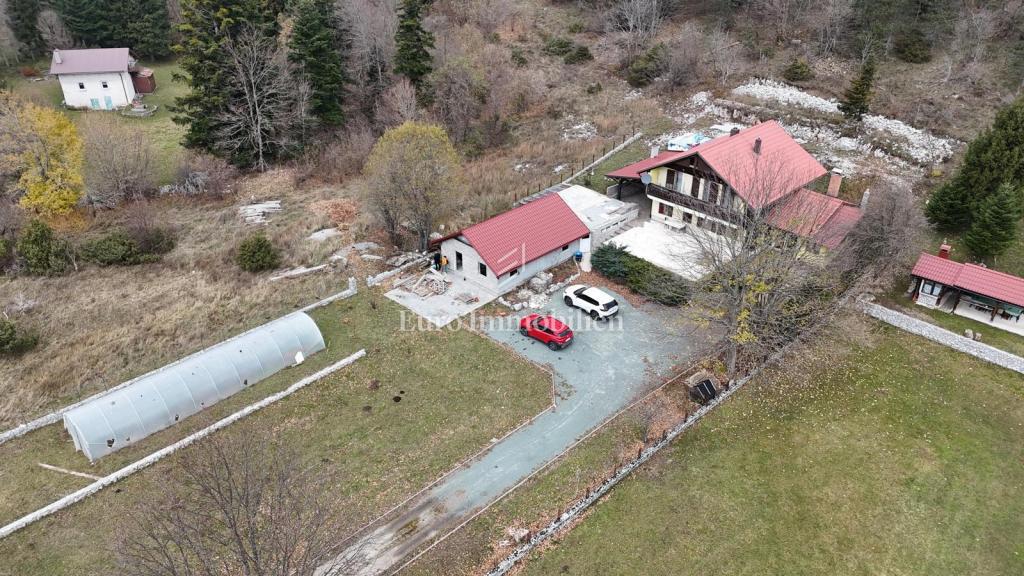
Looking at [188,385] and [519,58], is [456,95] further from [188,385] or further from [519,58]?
[188,385]

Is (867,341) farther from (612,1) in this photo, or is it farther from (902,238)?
(612,1)

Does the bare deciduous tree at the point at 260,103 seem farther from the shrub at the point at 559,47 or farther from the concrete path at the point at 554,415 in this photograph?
the concrete path at the point at 554,415

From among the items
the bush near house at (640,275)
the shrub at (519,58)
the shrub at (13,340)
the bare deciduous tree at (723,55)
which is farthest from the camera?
the shrub at (519,58)

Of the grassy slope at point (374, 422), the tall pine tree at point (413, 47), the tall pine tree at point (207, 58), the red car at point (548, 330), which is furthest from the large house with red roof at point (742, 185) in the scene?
the tall pine tree at point (207, 58)

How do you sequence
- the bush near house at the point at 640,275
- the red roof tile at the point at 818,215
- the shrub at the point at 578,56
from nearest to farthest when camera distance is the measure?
the red roof tile at the point at 818,215
the bush near house at the point at 640,275
the shrub at the point at 578,56

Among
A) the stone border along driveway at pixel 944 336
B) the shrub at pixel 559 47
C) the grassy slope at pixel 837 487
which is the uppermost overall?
the shrub at pixel 559 47

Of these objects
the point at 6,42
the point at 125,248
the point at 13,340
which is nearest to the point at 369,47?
the point at 125,248

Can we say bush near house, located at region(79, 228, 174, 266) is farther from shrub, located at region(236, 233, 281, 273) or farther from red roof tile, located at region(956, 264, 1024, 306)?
red roof tile, located at region(956, 264, 1024, 306)
